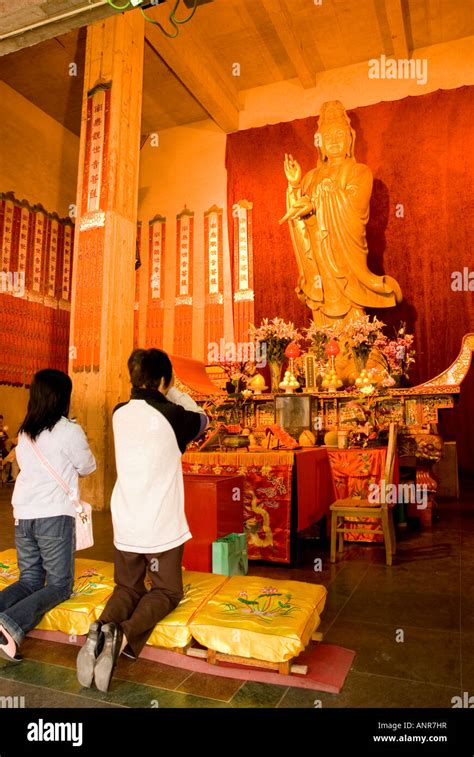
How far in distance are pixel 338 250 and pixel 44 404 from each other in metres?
5.59

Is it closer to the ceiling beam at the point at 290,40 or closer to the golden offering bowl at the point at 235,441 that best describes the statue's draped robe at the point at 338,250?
the ceiling beam at the point at 290,40

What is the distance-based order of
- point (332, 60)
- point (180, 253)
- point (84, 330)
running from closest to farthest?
point (84, 330) < point (332, 60) < point (180, 253)

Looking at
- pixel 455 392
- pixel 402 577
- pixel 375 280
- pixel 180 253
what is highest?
pixel 180 253

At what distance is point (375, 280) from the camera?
664 centimetres

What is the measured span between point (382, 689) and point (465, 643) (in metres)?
0.53

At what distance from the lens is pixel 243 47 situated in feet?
27.6

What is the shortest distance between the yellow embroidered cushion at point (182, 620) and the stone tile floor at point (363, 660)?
0.08 meters

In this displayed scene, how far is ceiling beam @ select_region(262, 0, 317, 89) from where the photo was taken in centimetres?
723

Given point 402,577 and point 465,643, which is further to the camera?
point 402,577

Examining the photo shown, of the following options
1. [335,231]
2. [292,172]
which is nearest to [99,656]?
[335,231]

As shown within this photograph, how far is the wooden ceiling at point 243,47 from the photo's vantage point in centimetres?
757

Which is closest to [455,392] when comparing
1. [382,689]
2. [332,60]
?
[382,689]

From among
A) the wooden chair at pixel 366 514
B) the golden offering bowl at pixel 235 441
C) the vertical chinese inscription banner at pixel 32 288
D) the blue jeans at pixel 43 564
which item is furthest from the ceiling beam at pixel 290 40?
the blue jeans at pixel 43 564
